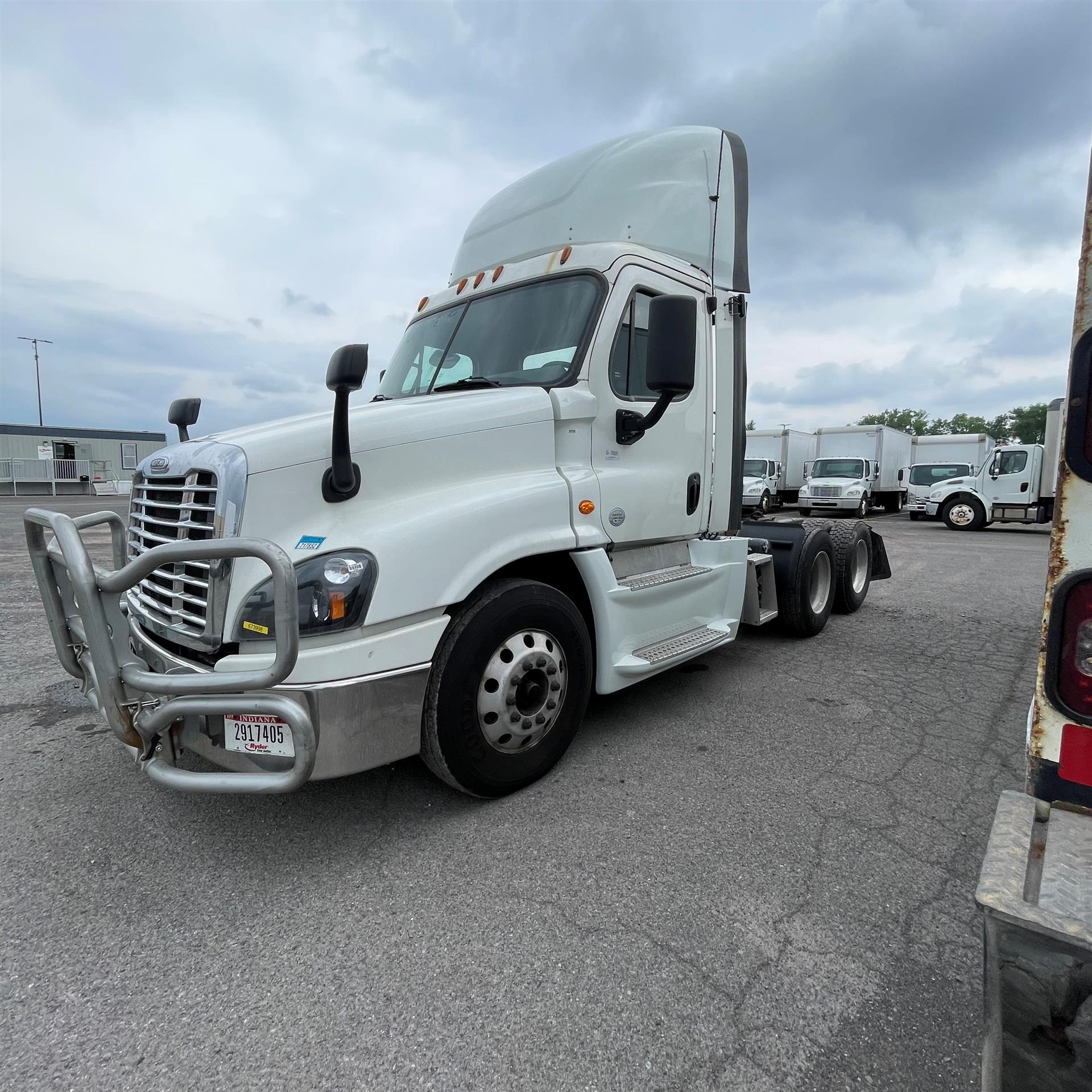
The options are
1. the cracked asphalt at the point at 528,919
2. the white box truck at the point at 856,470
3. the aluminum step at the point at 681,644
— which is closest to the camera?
the cracked asphalt at the point at 528,919

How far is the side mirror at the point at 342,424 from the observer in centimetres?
225

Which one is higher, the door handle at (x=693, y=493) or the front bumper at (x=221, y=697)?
the door handle at (x=693, y=493)

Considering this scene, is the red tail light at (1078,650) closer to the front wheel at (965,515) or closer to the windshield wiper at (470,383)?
the windshield wiper at (470,383)

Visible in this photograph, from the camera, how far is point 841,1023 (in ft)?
5.97

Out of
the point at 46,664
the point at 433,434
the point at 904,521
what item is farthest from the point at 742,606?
the point at 904,521

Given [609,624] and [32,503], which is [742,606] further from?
[32,503]

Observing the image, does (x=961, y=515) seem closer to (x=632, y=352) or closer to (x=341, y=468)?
(x=632, y=352)

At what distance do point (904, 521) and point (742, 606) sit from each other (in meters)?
20.3

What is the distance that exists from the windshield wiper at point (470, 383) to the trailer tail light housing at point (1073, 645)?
259 cm

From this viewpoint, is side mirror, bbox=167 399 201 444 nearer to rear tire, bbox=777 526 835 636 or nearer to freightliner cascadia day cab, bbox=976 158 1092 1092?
freightliner cascadia day cab, bbox=976 158 1092 1092

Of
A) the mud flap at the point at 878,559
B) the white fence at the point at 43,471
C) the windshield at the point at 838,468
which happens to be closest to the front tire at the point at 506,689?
the mud flap at the point at 878,559

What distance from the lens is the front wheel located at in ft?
59.5

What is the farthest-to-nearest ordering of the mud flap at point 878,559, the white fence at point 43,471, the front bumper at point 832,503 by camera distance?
the white fence at point 43,471 < the front bumper at point 832,503 < the mud flap at point 878,559

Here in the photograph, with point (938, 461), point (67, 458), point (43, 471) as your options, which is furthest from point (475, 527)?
point (67, 458)
